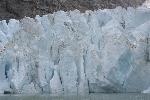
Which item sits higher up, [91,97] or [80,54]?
[80,54]

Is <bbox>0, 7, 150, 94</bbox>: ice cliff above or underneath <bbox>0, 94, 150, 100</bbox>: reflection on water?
above

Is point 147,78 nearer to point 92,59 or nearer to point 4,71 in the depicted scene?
point 92,59

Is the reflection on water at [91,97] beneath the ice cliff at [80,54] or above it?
beneath

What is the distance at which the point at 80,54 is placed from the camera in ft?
27.0

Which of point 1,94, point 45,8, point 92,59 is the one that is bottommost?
Result: point 1,94

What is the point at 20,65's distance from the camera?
27.8 ft

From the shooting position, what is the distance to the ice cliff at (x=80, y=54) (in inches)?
314

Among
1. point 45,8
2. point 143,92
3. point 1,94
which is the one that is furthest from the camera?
point 45,8

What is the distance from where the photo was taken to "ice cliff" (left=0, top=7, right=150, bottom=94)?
7.96 m

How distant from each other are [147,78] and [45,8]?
22.2ft

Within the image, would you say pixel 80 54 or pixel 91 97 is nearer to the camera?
pixel 91 97

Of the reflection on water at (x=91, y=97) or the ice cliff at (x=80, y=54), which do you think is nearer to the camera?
the reflection on water at (x=91, y=97)

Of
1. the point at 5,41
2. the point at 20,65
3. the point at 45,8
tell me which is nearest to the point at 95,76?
the point at 20,65

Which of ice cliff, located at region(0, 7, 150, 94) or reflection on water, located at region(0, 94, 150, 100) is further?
ice cliff, located at region(0, 7, 150, 94)
